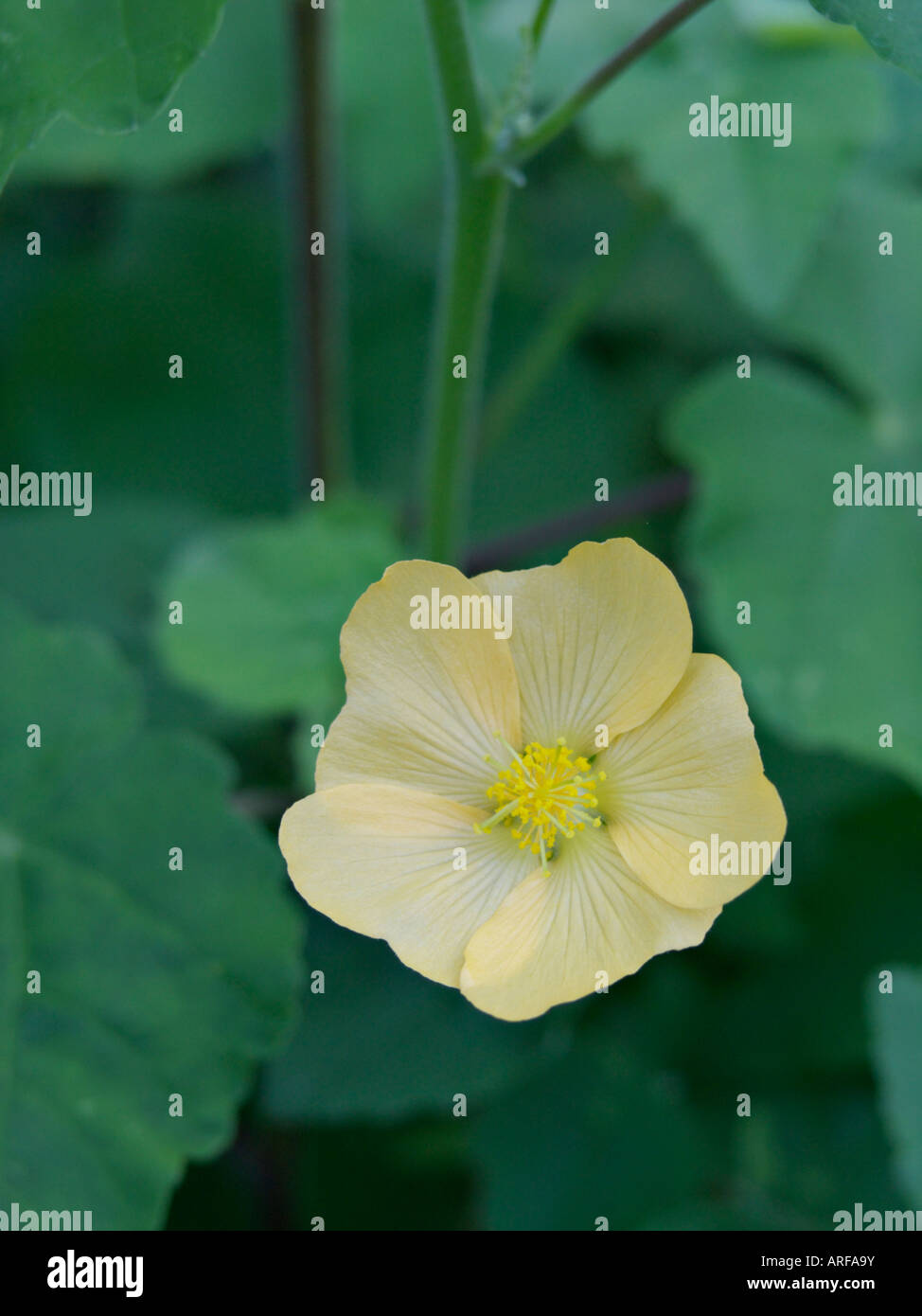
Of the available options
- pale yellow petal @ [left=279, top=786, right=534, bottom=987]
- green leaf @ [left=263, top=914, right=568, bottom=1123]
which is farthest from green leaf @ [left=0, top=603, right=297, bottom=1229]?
pale yellow petal @ [left=279, top=786, right=534, bottom=987]

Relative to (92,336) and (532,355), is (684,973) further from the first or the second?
(92,336)

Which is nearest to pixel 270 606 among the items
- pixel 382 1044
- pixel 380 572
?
pixel 380 572

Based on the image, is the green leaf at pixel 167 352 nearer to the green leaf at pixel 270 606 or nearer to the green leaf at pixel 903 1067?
the green leaf at pixel 270 606

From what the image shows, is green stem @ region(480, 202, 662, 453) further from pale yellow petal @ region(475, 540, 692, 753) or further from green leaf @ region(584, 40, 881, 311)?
pale yellow petal @ region(475, 540, 692, 753)

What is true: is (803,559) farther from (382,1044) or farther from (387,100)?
(387,100)

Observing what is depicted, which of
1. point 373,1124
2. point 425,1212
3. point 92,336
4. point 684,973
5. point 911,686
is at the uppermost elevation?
point 92,336
